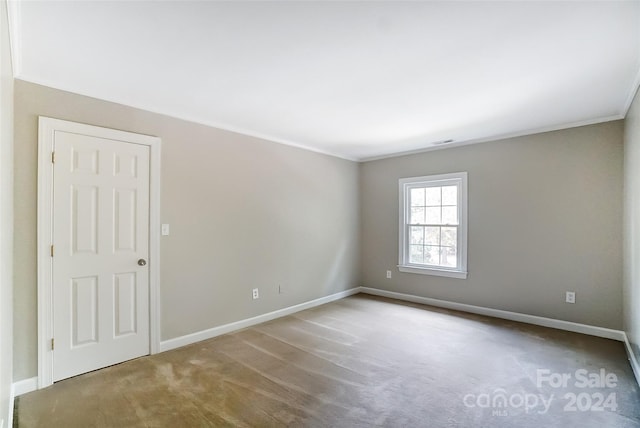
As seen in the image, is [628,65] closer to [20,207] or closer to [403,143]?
[403,143]

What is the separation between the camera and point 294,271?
447 cm

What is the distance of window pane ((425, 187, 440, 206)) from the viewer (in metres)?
4.84

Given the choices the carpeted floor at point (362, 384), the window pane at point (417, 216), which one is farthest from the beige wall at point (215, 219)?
the window pane at point (417, 216)

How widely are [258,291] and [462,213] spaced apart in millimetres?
3055

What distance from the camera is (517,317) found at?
157 inches

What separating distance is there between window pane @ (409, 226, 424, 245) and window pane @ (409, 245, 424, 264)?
80 millimetres

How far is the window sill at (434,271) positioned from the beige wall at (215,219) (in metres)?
1.14

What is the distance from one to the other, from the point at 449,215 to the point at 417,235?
0.60 m

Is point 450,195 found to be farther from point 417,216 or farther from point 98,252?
point 98,252

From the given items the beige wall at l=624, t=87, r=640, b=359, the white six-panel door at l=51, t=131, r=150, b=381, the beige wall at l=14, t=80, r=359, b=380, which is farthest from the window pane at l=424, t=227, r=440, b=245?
the white six-panel door at l=51, t=131, r=150, b=381

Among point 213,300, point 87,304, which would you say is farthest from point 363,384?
point 87,304

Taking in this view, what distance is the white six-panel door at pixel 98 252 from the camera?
8.33 feet

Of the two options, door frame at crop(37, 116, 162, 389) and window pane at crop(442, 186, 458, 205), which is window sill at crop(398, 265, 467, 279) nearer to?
window pane at crop(442, 186, 458, 205)

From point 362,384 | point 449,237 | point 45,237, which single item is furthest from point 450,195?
point 45,237
